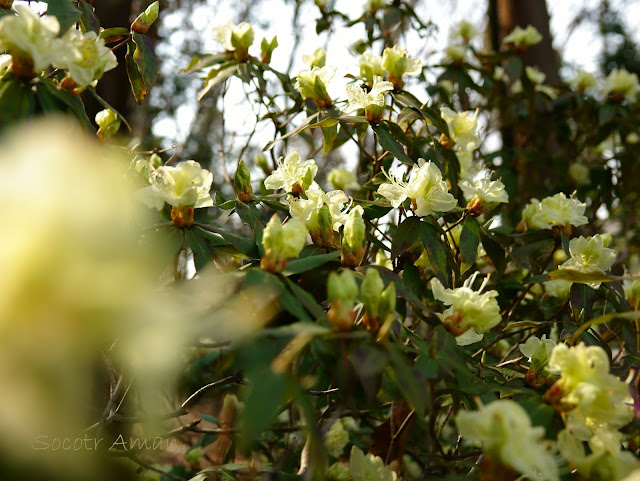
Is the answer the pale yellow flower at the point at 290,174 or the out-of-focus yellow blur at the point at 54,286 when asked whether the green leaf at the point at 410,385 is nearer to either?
the out-of-focus yellow blur at the point at 54,286

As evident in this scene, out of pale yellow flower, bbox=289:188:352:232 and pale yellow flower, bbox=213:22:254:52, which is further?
pale yellow flower, bbox=213:22:254:52

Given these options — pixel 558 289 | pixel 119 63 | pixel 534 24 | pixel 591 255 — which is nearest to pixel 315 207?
pixel 591 255

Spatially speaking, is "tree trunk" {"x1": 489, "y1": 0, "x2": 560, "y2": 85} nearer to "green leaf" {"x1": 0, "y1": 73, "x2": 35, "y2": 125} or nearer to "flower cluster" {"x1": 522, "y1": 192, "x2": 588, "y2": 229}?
"flower cluster" {"x1": 522, "y1": 192, "x2": 588, "y2": 229}

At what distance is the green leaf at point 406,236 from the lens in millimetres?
1146

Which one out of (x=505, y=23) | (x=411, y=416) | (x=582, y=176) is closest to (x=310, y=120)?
(x=411, y=416)

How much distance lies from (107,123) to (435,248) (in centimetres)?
80

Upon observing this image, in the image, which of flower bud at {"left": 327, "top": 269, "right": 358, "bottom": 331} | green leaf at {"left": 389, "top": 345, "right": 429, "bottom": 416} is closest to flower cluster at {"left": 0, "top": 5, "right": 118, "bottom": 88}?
flower bud at {"left": 327, "top": 269, "right": 358, "bottom": 331}

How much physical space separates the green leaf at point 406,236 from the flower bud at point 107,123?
70cm

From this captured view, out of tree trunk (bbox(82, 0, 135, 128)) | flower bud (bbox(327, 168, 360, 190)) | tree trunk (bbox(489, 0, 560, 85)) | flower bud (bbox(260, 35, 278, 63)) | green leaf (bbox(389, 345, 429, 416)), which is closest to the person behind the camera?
green leaf (bbox(389, 345, 429, 416))

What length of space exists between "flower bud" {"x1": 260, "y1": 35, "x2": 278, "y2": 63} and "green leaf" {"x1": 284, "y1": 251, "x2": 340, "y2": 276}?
0.95m

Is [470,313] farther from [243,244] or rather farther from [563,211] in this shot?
[563,211]

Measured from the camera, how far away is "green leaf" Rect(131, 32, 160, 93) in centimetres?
135

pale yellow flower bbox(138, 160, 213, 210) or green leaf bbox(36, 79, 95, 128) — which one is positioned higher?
green leaf bbox(36, 79, 95, 128)

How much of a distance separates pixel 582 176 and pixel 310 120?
1.76m
